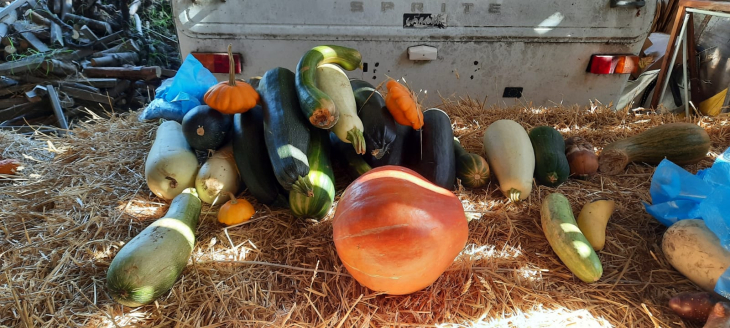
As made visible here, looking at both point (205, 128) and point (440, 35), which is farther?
point (440, 35)

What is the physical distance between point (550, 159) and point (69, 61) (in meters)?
7.73

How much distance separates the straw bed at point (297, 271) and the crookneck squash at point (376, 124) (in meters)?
0.46

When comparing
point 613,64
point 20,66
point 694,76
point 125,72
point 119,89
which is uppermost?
point 613,64

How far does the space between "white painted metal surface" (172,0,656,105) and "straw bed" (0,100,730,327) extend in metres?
1.39

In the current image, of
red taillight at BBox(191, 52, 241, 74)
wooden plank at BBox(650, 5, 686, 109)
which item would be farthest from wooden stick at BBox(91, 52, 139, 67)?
wooden plank at BBox(650, 5, 686, 109)

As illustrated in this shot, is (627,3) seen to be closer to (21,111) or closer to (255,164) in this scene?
(255,164)

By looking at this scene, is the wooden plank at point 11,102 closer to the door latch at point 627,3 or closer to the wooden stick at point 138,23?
the wooden stick at point 138,23

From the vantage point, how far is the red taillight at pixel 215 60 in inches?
126

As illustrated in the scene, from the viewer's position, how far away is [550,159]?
239 centimetres

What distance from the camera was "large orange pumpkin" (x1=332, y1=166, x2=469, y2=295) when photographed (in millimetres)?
1439

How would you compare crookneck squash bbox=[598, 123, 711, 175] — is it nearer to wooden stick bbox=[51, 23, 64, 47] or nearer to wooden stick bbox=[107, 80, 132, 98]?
wooden stick bbox=[107, 80, 132, 98]

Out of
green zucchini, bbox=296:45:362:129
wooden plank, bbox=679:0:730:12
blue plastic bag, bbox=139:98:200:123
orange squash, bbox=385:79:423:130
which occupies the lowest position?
blue plastic bag, bbox=139:98:200:123

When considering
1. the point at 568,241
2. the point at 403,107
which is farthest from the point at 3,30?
the point at 568,241

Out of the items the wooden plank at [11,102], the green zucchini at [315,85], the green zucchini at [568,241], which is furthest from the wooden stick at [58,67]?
the green zucchini at [568,241]
